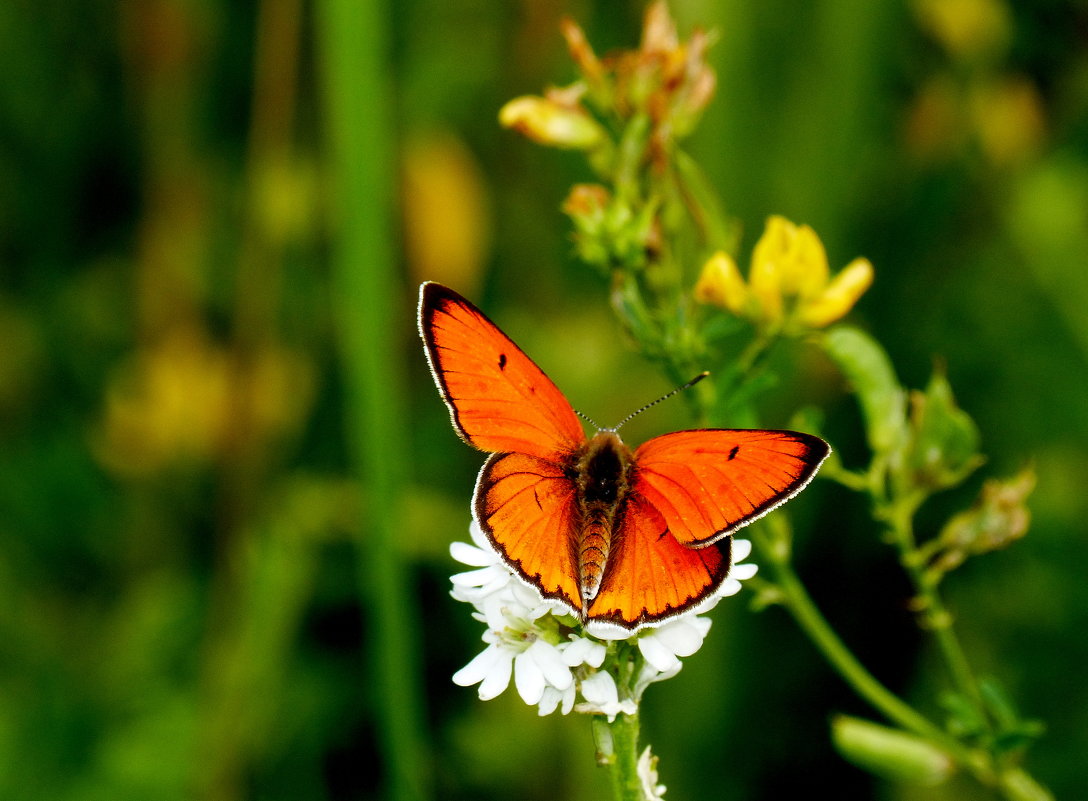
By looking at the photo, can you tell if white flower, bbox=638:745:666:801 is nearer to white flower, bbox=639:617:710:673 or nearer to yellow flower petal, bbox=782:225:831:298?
white flower, bbox=639:617:710:673

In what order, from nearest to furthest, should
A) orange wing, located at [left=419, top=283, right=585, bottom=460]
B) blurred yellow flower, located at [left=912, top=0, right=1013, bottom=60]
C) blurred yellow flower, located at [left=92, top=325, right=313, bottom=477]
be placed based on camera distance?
1. orange wing, located at [left=419, top=283, right=585, bottom=460]
2. blurred yellow flower, located at [left=912, top=0, right=1013, bottom=60]
3. blurred yellow flower, located at [left=92, top=325, right=313, bottom=477]

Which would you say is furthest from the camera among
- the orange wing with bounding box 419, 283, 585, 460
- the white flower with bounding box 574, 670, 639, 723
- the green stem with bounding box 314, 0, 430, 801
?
the green stem with bounding box 314, 0, 430, 801

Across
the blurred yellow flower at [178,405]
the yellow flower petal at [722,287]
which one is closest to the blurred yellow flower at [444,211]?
the blurred yellow flower at [178,405]

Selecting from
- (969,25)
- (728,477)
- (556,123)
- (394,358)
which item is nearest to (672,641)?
(728,477)

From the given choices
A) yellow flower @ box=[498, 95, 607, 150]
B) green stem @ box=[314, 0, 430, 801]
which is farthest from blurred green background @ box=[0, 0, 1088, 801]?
yellow flower @ box=[498, 95, 607, 150]

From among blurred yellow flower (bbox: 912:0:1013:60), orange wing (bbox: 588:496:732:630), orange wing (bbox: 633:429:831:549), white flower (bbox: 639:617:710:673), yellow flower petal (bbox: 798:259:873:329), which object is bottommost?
white flower (bbox: 639:617:710:673)
